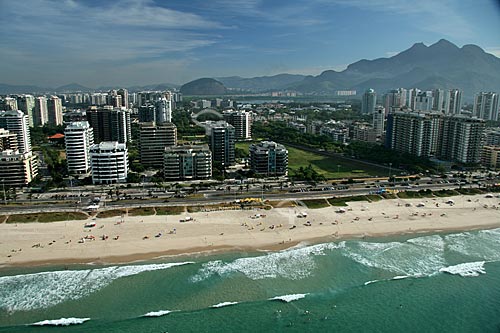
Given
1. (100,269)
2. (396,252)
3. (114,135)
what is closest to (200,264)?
(100,269)

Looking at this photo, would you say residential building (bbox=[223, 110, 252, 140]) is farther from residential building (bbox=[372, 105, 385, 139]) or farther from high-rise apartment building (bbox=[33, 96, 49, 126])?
high-rise apartment building (bbox=[33, 96, 49, 126])

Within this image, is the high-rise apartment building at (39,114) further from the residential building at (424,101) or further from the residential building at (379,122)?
the residential building at (424,101)

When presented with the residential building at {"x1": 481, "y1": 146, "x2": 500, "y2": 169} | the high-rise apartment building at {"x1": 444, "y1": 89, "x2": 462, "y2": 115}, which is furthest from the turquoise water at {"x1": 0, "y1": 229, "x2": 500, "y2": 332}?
the high-rise apartment building at {"x1": 444, "y1": 89, "x2": 462, "y2": 115}

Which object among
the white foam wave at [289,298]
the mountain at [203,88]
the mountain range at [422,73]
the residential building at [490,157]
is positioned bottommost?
the white foam wave at [289,298]

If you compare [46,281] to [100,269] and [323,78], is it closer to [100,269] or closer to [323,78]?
[100,269]

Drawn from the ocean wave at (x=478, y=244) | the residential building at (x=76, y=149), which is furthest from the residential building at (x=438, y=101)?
the residential building at (x=76, y=149)
